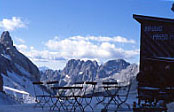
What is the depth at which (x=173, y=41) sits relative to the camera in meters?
15.7

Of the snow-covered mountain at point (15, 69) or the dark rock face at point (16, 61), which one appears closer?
the snow-covered mountain at point (15, 69)

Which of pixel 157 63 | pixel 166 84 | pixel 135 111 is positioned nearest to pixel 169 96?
pixel 166 84

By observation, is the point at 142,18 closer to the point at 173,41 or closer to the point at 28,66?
the point at 173,41

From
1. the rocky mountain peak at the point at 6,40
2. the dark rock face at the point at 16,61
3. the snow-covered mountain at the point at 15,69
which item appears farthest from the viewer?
the rocky mountain peak at the point at 6,40

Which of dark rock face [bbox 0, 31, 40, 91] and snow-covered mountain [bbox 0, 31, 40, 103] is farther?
dark rock face [bbox 0, 31, 40, 91]

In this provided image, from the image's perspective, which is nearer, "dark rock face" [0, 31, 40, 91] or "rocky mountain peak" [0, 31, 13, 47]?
"dark rock face" [0, 31, 40, 91]

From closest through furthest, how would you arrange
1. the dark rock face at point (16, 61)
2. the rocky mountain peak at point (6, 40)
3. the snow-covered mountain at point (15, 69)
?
the snow-covered mountain at point (15, 69) → the dark rock face at point (16, 61) → the rocky mountain peak at point (6, 40)

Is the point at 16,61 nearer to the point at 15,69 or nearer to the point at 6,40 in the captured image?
the point at 15,69

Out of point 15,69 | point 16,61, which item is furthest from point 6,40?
point 15,69

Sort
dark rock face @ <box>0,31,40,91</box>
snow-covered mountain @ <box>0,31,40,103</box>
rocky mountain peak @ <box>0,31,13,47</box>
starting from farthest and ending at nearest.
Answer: rocky mountain peak @ <box>0,31,13,47</box>, dark rock face @ <box>0,31,40,91</box>, snow-covered mountain @ <box>0,31,40,103</box>

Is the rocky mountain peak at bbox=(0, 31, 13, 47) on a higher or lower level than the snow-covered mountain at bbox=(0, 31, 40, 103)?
higher

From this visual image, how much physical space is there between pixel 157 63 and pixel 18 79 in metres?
129

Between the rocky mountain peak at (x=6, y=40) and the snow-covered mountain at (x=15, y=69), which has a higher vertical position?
the rocky mountain peak at (x=6, y=40)

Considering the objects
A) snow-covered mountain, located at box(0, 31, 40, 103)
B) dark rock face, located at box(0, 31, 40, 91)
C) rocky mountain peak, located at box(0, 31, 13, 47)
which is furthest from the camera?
rocky mountain peak, located at box(0, 31, 13, 47)
